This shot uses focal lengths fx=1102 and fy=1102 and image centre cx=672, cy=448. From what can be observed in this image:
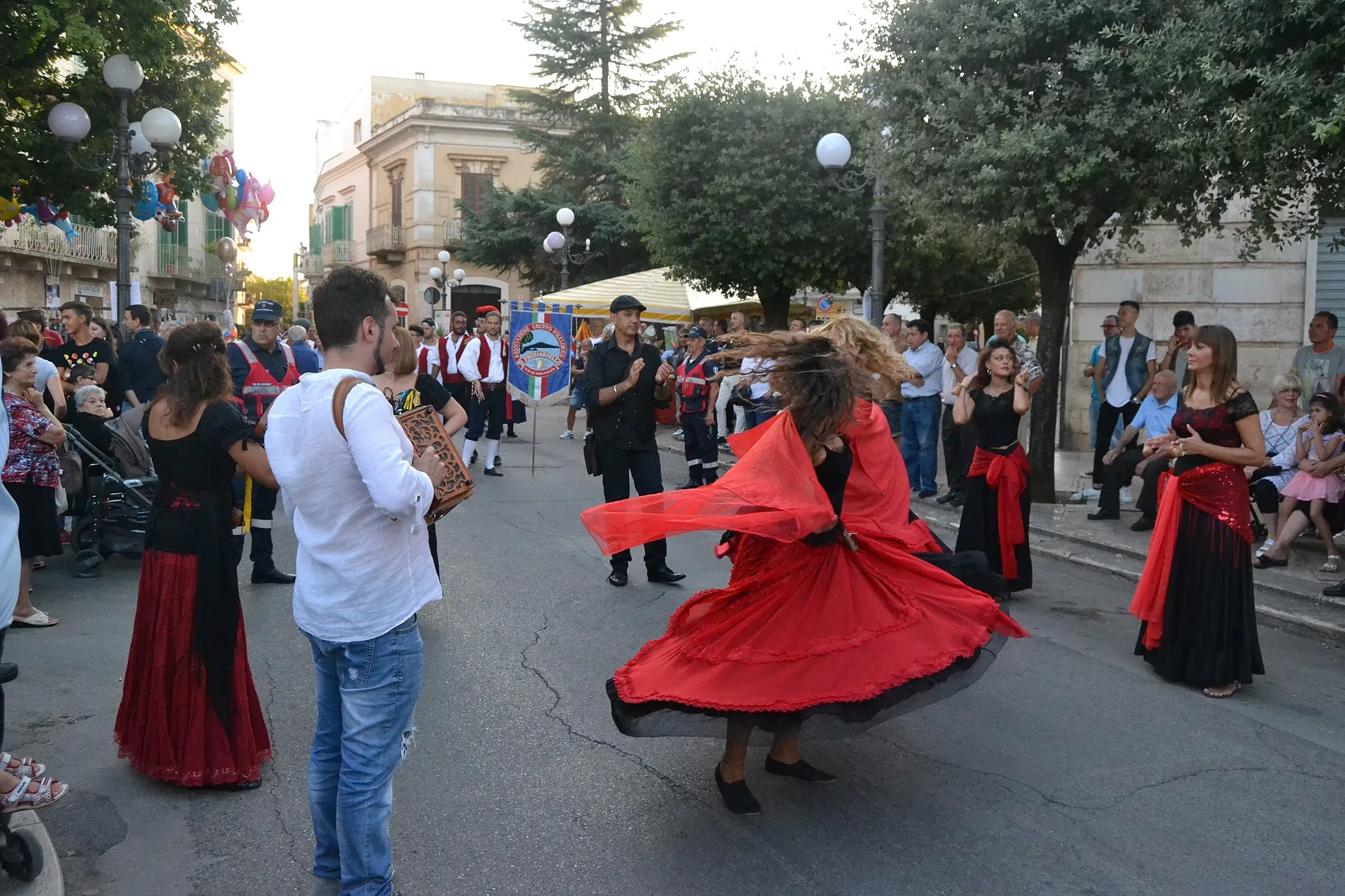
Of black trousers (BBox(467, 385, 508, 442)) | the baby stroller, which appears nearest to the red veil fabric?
the baby stroller

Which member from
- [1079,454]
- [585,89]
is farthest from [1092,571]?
[585,89]

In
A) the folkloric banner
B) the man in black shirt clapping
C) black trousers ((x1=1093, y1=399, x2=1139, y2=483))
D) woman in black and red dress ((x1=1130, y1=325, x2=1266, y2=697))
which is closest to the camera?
woman in black and red dress ((x1=1130, y1=325, x2=1266, y2=697))

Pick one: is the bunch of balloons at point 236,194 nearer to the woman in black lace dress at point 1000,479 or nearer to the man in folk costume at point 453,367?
the man in folk costume at point 453,367

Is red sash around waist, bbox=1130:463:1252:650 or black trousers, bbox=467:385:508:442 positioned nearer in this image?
red sash around waist, bbox=1130:463:1252:650

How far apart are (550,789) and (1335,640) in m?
5.34

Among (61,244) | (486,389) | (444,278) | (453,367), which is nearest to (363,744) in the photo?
(486,389)

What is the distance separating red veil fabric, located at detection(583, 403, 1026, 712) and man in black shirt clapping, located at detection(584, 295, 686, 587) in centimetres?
350

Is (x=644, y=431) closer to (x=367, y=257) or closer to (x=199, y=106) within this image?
(x=199, y=106)

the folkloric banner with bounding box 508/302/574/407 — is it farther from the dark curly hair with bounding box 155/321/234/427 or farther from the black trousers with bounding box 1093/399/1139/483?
the dark curly hair with bounding box 155/321/234/427

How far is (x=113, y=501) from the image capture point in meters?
8.30

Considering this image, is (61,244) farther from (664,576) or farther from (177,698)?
(177,698)

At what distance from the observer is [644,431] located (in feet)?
26.2

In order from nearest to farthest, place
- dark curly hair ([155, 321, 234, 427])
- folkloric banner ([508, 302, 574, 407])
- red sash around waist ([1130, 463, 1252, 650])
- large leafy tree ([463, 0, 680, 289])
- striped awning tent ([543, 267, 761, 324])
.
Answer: dark curly hair ([155, 321, 234, 427]) < red sash around waist ([1130, 463, 1252, 650]) < folkloric banner ([508, 302, 574, 407]) < striped awning tent ([543, 267, 761, 324]) < large leafy tree ([463, 0, 680, 289])

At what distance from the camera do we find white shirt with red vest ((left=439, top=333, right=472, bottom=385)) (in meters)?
14.2
